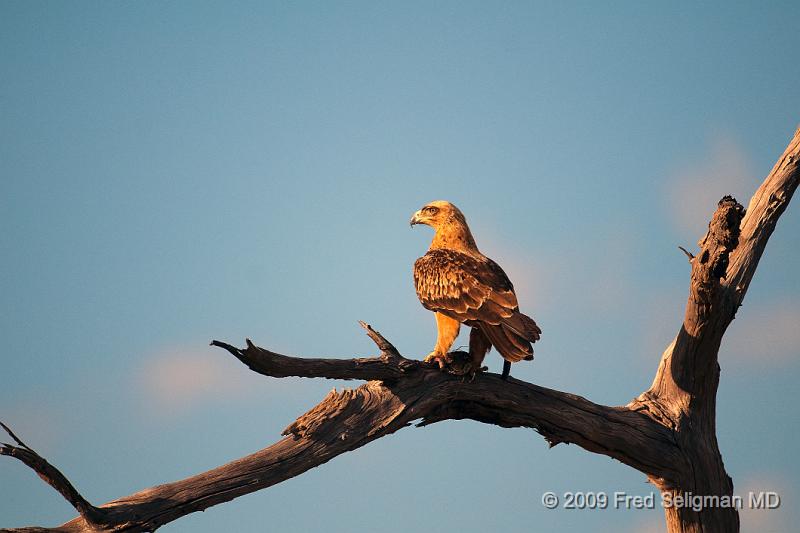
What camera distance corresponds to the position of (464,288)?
8461mm

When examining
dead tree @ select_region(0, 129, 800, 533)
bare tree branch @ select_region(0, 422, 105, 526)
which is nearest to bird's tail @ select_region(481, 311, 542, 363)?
dead tree @ select_region(0, 129, 800, 533)

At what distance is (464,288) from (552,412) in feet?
5.74

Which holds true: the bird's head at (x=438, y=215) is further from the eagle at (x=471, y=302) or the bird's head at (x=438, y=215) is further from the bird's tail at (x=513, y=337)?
the bird's tail at (x=513, y=337)

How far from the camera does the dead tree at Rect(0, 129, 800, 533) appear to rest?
6875mm

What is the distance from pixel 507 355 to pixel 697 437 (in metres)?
3.46

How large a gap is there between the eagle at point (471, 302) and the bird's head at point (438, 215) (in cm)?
14

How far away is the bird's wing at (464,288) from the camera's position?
8250 mm

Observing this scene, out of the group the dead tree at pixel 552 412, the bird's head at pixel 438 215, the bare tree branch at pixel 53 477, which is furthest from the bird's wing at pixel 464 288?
the bare tree branch at pixel 53 477

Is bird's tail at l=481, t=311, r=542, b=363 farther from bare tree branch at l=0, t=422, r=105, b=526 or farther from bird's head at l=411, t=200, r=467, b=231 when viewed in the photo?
bare tree branch at l=0, t=422, r=105, b=526

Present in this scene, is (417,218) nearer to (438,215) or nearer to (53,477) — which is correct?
(438,215)

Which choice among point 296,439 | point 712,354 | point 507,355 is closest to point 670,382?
point 712,354

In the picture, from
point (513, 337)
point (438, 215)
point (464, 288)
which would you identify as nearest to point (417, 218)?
point (438, 215)

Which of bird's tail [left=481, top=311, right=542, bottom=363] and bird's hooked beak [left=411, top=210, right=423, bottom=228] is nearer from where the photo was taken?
bird's tail [left=481, top=311, right=542, bottom=363]

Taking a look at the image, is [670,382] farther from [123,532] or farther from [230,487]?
[123,532]
